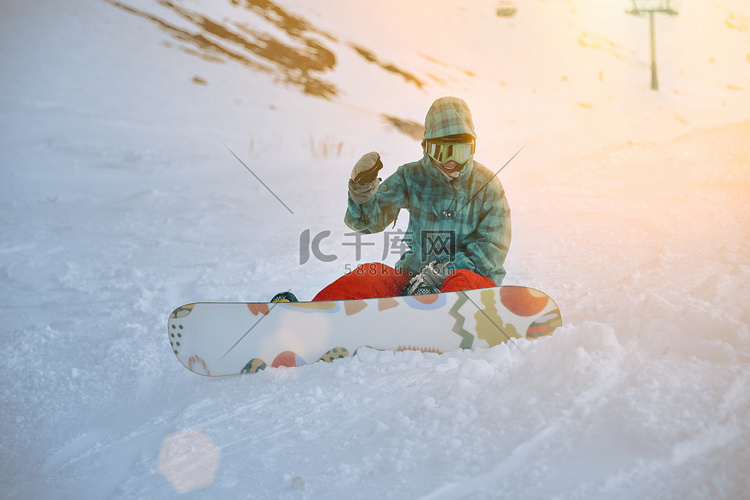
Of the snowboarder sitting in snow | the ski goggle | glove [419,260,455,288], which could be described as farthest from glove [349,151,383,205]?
glove [419,260,455,288]

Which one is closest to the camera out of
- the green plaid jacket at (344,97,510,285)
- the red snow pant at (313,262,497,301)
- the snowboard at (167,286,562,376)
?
the snowboard at (167,286,562,376)

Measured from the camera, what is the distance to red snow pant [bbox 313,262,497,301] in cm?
178

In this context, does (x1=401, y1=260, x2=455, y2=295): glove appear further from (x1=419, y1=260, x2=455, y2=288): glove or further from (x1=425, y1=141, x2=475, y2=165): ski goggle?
(x1=425, y1=141, x2=475, y2=165): ski goggle

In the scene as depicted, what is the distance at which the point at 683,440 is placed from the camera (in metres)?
0.98

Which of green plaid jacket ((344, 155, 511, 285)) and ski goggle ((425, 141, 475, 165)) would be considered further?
green plaid jacket ((344, 155, 511, 285))

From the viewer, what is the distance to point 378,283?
6.18 feet

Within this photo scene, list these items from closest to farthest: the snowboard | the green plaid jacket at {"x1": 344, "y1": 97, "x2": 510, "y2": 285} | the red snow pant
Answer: the snowboard
the red snow pant
the green plaid jacket at {"x1": 344, "y1": 97, "x2": 510, "y2": 285}

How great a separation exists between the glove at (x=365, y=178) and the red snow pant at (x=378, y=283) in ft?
0.89

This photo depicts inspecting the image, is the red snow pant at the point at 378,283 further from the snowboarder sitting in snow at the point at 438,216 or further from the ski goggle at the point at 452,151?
the ski goggle at the point at 452,151

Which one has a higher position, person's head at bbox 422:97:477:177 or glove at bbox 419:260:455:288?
person's head at bbox 422:97:477:177

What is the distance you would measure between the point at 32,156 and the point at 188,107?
1741 mm

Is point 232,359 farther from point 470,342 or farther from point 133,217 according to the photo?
point 133,217

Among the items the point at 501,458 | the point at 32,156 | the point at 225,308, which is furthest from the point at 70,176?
the point at 501,458

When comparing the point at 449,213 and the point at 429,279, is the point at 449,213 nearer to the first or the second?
the point at 449,213
